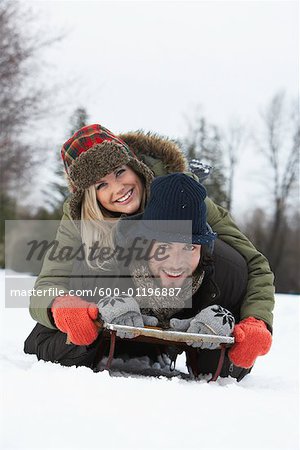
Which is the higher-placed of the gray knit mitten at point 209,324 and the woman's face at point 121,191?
the woman's face at point 121,191

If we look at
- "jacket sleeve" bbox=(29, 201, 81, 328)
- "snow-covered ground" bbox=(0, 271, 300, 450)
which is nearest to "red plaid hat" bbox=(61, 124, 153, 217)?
"jacket sleeve" bbox=(29, 201, 81, 328)

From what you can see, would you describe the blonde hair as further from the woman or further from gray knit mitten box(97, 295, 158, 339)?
gray knit mitten box(97, 295, 158, 339)

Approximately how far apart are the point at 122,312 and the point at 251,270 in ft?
2.09

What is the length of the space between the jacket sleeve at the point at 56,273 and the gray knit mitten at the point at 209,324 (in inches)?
19.9

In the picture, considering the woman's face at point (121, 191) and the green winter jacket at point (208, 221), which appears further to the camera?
the woman's face at point (121, 191)

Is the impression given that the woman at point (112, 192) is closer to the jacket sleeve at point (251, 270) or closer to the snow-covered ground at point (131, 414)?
the jacket sleeve at point (251, 270)

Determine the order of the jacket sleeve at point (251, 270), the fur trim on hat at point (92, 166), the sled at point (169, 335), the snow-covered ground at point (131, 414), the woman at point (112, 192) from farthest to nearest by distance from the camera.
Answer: the fur trim on hat at point (92, 166) → the woman at point (112, 192) → the jacket sleeve at point (251, 270) → the sled at point (169, 335) → the snow-covered ground at point (131, 414)

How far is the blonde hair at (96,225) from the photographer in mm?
2525

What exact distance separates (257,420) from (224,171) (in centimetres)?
1925

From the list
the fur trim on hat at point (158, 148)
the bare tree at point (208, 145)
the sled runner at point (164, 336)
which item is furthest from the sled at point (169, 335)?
the bare tree at point (208, 145)

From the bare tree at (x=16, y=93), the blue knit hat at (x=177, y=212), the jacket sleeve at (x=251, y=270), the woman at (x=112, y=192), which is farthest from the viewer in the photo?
the bare tree at (x=16, y=93)

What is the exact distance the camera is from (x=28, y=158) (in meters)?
12.7

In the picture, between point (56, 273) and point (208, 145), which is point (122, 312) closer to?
point (56, 273)

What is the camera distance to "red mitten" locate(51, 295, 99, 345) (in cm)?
215
